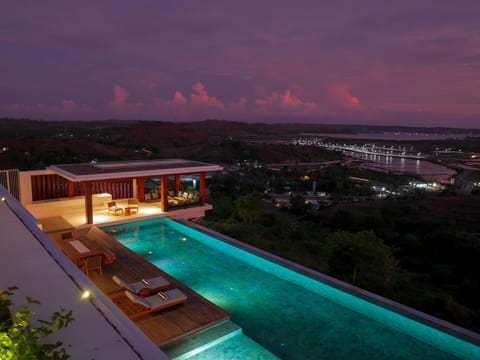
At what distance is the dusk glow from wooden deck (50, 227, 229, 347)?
14928 mm

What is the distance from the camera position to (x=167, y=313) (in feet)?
16.5

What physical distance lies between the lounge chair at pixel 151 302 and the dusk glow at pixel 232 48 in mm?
16127

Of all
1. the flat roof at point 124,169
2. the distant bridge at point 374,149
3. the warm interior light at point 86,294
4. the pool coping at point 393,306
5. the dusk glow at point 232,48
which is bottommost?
the distant bridge at point 374,149

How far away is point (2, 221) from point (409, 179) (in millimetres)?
70404

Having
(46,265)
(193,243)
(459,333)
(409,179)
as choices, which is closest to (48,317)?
(46,265)

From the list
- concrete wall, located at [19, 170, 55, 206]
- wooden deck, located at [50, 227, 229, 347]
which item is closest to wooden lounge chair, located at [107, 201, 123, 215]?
concrete wall, located at [19, 170, 55, 206]

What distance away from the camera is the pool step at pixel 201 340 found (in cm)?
439

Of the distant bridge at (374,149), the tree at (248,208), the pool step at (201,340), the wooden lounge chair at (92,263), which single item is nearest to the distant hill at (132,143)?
the distant bridge at (374,149)

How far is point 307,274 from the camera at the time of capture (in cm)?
638

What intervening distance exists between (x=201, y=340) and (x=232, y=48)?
2840 centimetres

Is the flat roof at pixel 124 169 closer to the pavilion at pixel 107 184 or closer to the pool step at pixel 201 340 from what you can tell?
the pavilion at pixel 107 184

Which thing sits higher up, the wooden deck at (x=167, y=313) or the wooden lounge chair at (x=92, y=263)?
the wooden lounge chair at (x=92, y=263)

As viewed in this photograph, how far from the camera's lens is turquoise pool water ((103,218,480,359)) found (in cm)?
462

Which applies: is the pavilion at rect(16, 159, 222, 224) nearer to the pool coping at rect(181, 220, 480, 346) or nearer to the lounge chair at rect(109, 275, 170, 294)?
the pool coping at rect(181, 220, 480, 346)
